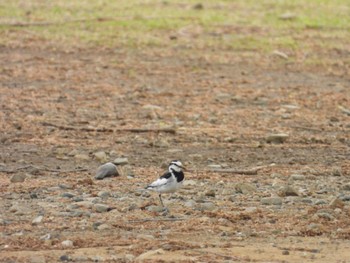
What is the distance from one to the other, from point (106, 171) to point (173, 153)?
5.33ft

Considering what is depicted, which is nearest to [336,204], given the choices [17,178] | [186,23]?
[17,178]

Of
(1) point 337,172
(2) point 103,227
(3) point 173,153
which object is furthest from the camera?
(3) point 173,153

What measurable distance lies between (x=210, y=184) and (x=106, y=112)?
403 centimetres

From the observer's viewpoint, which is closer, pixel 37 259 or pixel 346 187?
pixel 37 259

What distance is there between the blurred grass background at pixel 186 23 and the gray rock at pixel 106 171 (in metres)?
8.70

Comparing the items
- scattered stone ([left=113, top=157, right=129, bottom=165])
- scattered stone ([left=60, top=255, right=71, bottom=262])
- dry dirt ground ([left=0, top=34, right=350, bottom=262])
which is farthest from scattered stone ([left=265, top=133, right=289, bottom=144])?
scattered stone ([left=60, top=255, right=71, bottom=262])

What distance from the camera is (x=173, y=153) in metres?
12.8

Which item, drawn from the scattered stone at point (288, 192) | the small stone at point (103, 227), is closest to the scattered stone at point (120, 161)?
the scattered stone at point (288, 192)

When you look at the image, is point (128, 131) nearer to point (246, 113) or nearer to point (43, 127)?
point (43, 127)

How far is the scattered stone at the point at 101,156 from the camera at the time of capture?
12.3 m

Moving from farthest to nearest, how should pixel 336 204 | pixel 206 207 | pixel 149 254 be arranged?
pixel 336 204 < pixel 206 207 < pixel 149 254

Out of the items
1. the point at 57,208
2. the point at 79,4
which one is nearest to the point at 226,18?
the point at 79,4

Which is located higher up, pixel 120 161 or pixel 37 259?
pixel 37 259

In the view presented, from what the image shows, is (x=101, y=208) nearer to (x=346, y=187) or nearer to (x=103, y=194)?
(x=103, y=194)
